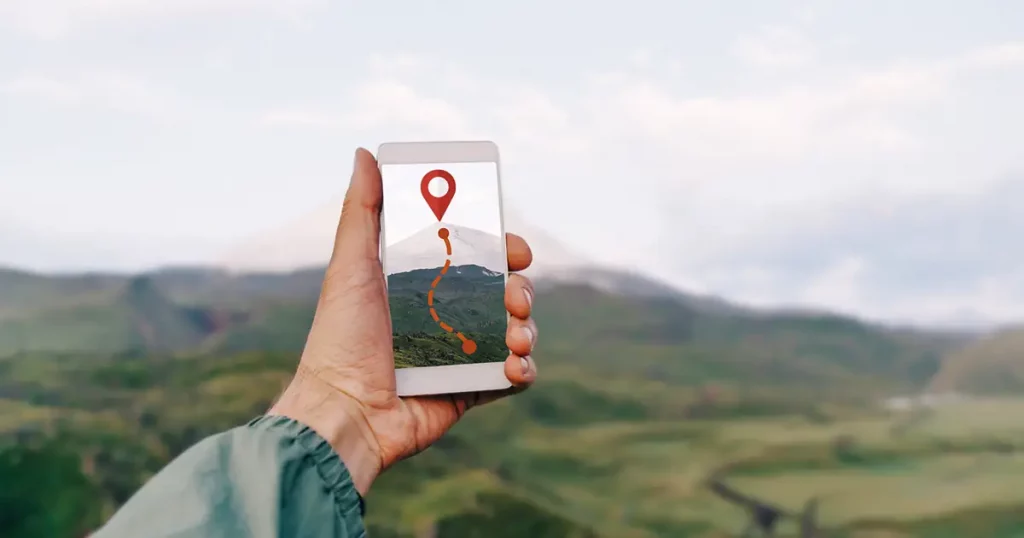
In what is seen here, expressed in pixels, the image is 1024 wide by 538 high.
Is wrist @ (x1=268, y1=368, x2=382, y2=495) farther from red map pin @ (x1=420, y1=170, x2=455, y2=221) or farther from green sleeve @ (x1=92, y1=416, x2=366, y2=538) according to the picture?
red map pin @ (x1=420, y1=170, x2=455, y2=221)

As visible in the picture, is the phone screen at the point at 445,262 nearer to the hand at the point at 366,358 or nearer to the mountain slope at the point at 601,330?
the hand at the point at 366,358

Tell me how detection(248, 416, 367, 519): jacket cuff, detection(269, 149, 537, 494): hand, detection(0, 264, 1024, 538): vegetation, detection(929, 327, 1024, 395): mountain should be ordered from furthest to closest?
detection(929, 327, 1024, 395): mountain, detection(0, 264, 1024, 538): vegetation, detection(269, 149, 537, 494): hand, detection(248, 416, 367, 519): jacket cuff

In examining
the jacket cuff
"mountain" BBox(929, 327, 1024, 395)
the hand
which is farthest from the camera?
"mountain" BBox(929, 327, 1024, 395)

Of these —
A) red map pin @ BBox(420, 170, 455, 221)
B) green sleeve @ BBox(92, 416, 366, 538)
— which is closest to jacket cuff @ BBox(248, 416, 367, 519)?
green sleeve @ BBox(92, 416, 366, 538)

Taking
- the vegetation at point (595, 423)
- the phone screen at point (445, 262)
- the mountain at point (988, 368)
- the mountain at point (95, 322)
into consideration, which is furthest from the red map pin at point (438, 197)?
the mountain at point (988, 368)

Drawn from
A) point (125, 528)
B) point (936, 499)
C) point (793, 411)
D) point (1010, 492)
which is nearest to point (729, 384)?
point (793, 411)

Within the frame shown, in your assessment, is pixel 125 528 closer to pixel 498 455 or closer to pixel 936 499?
pixel 498 455
